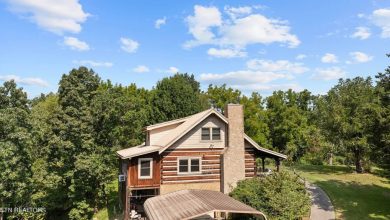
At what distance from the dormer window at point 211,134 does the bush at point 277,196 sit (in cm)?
483

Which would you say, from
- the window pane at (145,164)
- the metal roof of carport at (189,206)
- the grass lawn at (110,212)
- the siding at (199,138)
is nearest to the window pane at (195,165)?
the siding at (199,138)

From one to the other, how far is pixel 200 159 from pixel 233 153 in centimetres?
278

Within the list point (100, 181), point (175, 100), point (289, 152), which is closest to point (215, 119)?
point (100, 181)

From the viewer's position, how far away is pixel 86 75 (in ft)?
105

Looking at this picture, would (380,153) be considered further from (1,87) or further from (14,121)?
(1,87)

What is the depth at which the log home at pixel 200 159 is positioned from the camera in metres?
25.9

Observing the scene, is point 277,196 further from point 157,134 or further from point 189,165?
point 157,134

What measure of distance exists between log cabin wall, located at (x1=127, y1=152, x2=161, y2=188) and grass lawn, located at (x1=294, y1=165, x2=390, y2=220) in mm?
13884

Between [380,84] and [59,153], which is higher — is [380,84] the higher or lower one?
the higher one

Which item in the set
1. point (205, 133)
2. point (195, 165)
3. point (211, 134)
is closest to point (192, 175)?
point (195, 165)

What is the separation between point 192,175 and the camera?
26766 mm

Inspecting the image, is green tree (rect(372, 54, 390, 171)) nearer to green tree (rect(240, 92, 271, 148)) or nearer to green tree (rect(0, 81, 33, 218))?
green tree (rect(240, 92, 271, 148))

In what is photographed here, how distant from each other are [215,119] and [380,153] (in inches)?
519

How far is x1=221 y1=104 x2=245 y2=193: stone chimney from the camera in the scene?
1049 inches
